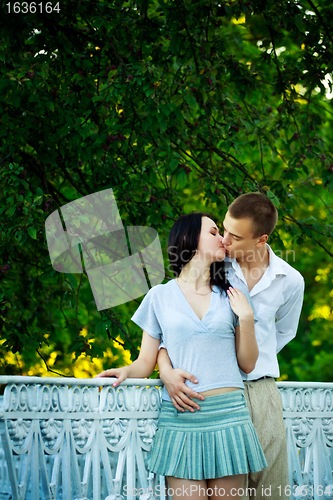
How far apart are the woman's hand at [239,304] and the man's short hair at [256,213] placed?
40 cm

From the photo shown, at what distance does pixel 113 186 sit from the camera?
13.0 feet

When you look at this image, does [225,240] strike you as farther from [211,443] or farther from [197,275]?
[211,443]

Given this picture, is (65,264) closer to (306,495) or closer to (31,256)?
(31,256)

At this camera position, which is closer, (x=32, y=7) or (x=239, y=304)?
(x=239, y=304)

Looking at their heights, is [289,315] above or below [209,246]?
below

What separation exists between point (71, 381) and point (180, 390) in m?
0.45

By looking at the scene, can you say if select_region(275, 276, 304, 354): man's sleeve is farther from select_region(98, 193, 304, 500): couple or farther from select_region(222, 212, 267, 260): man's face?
select_region(222, 212, 267, 260): man's face

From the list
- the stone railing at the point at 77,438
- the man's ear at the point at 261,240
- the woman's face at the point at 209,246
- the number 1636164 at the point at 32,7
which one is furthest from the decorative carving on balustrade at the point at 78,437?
the number 1636164 at the point at 32,7

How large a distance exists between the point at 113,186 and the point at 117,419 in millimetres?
2261

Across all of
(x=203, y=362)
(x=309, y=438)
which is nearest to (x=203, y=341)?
(x=203, y=362)

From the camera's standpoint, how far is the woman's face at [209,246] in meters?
2.16

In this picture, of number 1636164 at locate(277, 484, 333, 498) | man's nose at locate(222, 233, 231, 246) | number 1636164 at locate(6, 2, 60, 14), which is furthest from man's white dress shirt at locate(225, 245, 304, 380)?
number 1636164 at locate(6, 2, 60, 14)

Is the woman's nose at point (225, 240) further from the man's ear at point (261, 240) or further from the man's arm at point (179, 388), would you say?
the man's arm at point (179, 388)

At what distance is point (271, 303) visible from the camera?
228 cm
